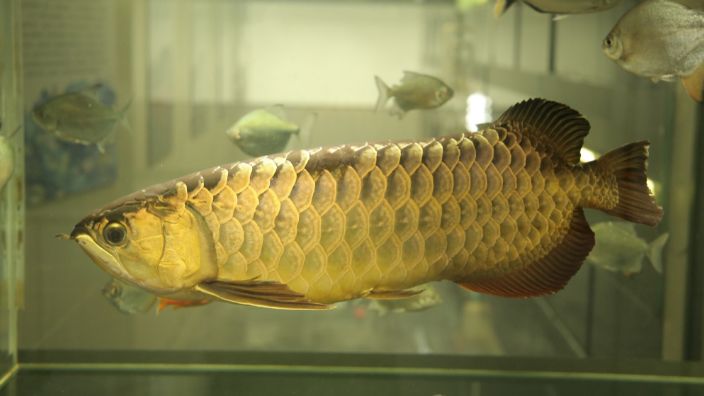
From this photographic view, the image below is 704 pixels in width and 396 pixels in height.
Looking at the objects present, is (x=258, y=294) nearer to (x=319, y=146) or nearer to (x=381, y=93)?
(x=319, y=146)

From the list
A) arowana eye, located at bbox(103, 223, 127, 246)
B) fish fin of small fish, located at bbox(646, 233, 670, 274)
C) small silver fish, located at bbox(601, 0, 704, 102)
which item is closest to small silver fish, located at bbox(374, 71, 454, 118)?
small silver fish, located at bbox(601, 0, 704, 102)

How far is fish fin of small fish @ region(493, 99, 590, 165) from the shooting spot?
3.43 ft

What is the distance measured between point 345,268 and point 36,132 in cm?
141

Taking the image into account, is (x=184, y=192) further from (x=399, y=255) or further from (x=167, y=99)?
(x=167, y=99)

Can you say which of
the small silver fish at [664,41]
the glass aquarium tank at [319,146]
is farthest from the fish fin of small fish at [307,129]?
the small silver fish at [664,41]

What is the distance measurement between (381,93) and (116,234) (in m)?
1.28

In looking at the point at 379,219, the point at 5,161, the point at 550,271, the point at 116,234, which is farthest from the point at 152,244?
the point at 5,161

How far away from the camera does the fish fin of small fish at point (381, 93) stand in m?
2.11

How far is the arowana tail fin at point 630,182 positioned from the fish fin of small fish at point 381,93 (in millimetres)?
1113

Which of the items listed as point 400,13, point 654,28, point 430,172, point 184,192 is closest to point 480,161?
point 430,172

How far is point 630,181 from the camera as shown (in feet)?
3.41

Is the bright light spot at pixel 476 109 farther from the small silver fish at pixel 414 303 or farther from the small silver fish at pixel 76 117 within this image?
the small silver fish at pixel 76 117

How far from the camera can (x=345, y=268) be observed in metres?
0.99

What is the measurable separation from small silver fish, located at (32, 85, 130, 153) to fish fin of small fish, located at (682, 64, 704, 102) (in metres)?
1.38
